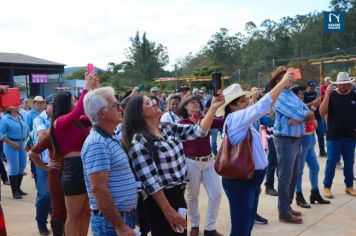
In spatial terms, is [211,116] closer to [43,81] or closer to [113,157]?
[113,157]

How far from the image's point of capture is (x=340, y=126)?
7.02 m

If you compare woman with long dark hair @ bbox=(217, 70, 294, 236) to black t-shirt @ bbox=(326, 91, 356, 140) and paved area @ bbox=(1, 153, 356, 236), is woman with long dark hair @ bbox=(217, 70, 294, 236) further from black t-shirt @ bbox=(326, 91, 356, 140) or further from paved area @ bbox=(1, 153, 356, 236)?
black t-shirt @ bbox=(326, 91, 356, 140)

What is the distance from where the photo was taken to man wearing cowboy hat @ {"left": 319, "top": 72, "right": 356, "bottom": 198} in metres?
7.01

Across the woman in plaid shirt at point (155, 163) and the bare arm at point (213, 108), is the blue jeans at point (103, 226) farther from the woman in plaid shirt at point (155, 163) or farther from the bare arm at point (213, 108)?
the bare arm at point (213, 108)

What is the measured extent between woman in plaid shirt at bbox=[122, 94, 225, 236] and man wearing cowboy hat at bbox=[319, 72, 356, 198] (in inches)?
163

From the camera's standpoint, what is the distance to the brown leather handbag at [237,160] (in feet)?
12.9

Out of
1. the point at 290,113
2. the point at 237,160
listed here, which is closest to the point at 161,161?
the point at 237,160

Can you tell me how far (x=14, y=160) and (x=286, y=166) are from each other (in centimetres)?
520

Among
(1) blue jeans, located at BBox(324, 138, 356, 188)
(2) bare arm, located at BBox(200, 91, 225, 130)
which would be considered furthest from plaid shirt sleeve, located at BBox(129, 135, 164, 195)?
(1) blue jeans, located at BBox(324, 138, 356, 188)

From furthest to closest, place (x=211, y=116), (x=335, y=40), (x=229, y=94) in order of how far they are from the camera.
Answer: (x=335, y=40) < (x=229, y=94) < (x=211, y=116)

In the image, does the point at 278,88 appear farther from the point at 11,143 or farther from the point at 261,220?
the point at 11,143

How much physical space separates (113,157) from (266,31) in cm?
6348

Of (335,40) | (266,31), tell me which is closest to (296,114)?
(335,40)

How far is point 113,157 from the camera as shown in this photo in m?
2.90
